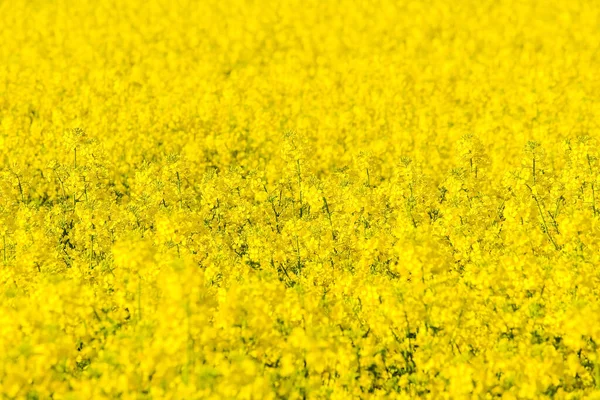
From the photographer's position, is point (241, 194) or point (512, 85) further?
point (512, 85)

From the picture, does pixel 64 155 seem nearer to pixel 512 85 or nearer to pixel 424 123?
pixel 424 123

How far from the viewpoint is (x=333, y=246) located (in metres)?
10.3

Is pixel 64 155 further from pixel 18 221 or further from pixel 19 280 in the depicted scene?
pixel 19 280

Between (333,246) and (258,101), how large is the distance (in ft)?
27.7

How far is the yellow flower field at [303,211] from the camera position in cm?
687

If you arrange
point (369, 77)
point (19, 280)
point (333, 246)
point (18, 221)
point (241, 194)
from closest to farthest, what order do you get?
point (19, 280), point (333, 246), point (18, 221), point (241, 194), point (369, 77)

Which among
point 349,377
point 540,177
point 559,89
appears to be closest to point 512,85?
point 559,89

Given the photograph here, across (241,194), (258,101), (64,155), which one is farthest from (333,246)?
(258,101)

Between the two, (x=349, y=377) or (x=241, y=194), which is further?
(x=241, y=194)

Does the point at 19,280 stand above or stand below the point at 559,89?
below

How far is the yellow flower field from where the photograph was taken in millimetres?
6867

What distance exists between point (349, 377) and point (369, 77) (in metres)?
13.8

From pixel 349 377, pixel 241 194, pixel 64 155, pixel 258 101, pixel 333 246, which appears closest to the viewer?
pixel 349 377

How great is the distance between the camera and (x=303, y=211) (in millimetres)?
12242
